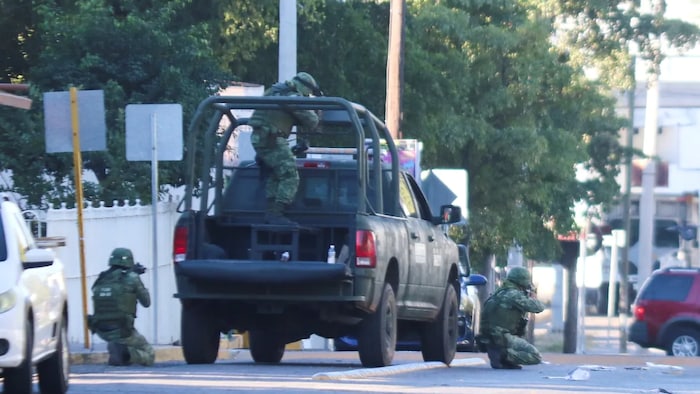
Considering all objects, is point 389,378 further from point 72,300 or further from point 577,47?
point 577,47

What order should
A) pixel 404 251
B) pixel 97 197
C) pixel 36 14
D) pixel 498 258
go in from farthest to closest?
pixel 498 258
pixel 36 14
pixel 97 197
pixel 404 251

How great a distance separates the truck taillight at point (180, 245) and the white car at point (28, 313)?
81.6 inches

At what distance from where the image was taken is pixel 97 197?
20.1m

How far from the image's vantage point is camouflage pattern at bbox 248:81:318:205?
13016mm

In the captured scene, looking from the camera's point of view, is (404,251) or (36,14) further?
(36,14)

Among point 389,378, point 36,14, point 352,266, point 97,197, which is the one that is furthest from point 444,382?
point 36,14

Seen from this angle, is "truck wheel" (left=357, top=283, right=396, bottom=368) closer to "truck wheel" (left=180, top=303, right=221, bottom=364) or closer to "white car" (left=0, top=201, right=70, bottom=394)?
"truck wheel" (left=180, top=303, right=221, bottom=364)

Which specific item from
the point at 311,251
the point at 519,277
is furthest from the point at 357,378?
the point at 519,277

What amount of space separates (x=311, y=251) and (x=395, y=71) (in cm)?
946

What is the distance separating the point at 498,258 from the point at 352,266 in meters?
20.7

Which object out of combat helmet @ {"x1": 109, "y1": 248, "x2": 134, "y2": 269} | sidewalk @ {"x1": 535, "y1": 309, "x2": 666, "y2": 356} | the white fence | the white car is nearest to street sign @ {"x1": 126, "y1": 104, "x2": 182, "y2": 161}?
the white fence

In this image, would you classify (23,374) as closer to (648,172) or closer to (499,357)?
(499,357)

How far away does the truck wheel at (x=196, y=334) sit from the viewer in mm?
13219

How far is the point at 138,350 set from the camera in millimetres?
14125
